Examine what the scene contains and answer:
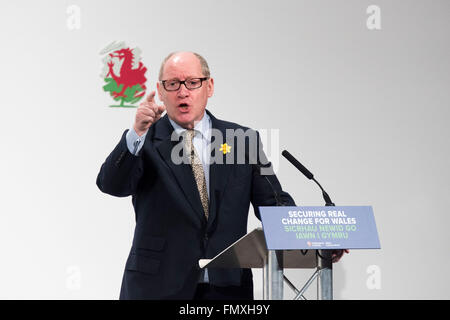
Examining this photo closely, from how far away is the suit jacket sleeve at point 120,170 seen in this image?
2.25 m

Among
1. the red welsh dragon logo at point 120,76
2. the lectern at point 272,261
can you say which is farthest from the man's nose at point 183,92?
the red welsh dragon logo at point 120,76

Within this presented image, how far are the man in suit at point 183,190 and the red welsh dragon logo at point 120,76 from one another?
3.29 feet

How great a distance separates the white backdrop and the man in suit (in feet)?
3.52

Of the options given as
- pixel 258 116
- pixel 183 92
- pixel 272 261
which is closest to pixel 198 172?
pixel 183 92

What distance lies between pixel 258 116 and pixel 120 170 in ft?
5.11

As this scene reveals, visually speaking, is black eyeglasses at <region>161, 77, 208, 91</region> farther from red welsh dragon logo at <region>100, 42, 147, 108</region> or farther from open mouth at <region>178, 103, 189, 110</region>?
red welsh dragon logo at <region>100, 42, 147, 108</region>

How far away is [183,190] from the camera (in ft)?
7.88

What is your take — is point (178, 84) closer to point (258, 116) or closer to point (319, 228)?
point (319, 228)

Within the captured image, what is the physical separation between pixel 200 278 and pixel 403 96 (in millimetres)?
2040

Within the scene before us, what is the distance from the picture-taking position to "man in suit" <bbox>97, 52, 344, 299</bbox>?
2.32 metres

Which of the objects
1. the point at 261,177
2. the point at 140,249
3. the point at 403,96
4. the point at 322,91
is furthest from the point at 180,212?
the point at 403,96

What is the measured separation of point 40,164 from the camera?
136 inches

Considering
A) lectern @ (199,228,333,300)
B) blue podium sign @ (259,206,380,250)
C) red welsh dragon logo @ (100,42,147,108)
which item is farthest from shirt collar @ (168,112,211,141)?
red welsh dragon logo @ (100,42,147,108)

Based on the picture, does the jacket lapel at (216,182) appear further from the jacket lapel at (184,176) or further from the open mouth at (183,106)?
the open mouth at (183,106)
